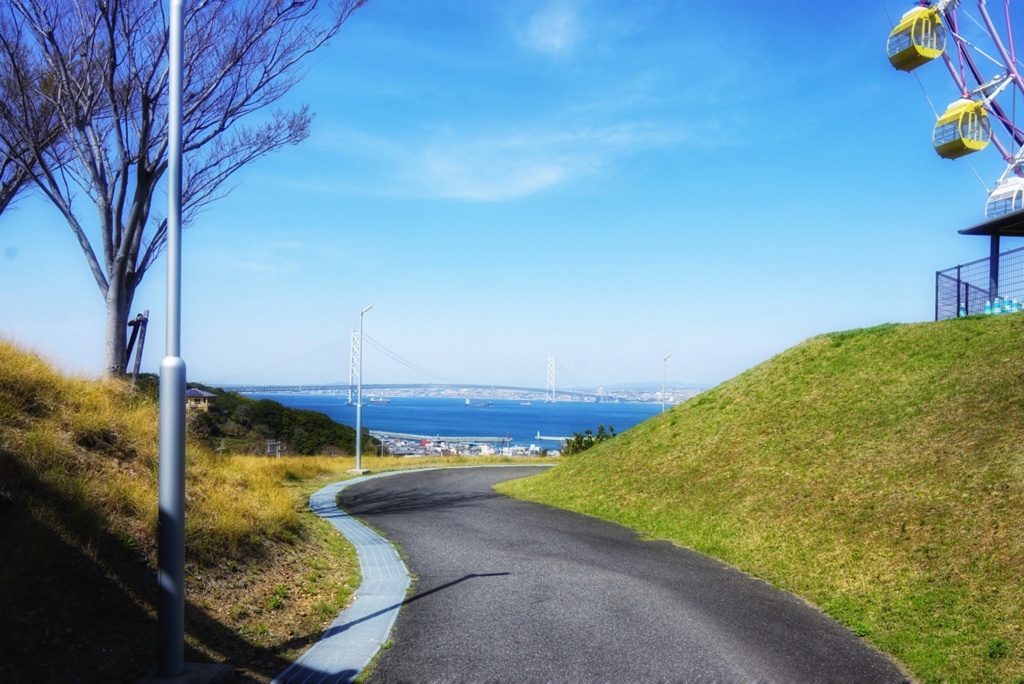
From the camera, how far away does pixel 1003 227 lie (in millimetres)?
19031

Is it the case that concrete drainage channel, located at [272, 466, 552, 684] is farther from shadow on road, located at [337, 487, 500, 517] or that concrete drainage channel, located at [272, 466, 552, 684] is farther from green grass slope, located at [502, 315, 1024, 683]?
green grass slope, located at [502, 315, 1024, 683]

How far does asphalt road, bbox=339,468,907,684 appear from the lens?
21.0 feet

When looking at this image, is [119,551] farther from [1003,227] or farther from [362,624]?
[1003,227]

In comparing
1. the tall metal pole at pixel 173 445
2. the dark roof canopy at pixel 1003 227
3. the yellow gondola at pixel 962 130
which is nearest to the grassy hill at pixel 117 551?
the tall metal pole at pixel 173 445

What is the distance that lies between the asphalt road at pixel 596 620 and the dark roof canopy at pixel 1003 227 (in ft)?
43.5

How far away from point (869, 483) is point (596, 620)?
668 cm

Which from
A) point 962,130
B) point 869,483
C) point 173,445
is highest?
point 962,130

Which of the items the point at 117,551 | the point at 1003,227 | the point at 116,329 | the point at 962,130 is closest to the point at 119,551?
the point at 117,551

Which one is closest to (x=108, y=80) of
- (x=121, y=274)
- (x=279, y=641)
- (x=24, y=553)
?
(x=121, y=274)

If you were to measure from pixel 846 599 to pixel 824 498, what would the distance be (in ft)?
12.4

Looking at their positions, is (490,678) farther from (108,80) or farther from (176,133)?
A: (108,80)

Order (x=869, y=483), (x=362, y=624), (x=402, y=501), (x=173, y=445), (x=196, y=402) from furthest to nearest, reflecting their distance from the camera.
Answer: (x=196, y=402) → (x=402, y=501) → (x=869, y=483) → (x=362, y=624) → (x=173, y=445)

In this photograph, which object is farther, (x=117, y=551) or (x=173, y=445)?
(x=117, y=551)

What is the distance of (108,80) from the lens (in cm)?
1169
